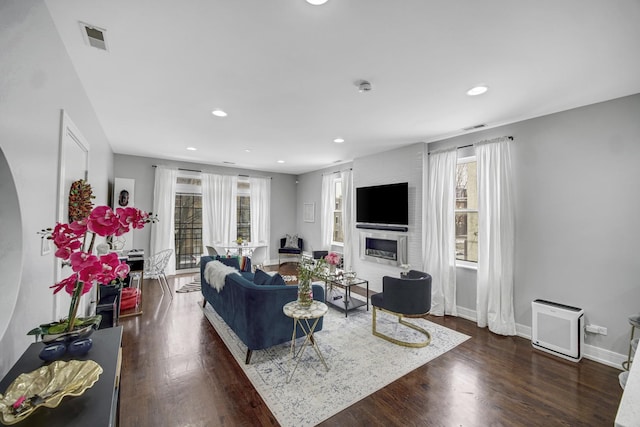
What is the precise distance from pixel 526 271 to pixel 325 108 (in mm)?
3252

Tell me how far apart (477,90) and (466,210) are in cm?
195

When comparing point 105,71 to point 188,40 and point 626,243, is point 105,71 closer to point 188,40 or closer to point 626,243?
point 188,40

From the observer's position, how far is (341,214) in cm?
657

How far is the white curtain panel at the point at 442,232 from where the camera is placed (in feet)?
13.3

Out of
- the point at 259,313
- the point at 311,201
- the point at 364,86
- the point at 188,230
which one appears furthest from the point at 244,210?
the point at 364,86

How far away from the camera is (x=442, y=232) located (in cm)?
411

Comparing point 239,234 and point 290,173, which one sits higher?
point 290,173

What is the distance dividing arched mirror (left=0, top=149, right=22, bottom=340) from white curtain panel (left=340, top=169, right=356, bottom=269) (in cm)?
497

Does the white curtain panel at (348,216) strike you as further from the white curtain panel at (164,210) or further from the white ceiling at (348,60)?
the white curtain panel at (164,210)

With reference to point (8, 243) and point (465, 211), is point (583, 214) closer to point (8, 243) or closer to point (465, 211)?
point (465, 211)

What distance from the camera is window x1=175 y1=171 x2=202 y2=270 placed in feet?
21.2

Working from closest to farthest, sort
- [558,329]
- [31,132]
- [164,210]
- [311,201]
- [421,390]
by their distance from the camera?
[31,132] → [421,390] → [558,329] → [164,210] → [311,201]

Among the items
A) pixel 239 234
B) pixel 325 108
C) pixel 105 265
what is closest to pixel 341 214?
pixel 239 234

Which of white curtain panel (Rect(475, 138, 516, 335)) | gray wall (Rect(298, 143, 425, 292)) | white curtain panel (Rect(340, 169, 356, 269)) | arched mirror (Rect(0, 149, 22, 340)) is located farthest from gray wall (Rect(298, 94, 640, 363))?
arched mirror (Rect(0, 149, 22, 340))
